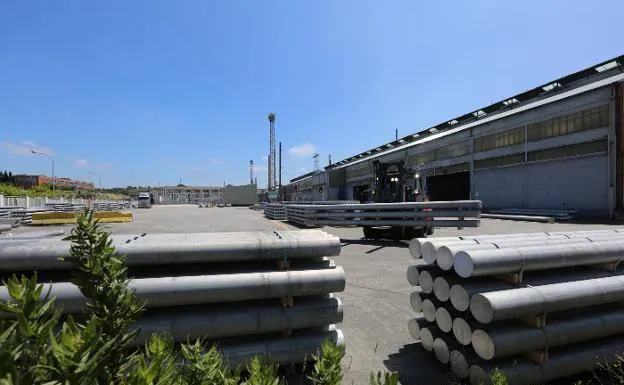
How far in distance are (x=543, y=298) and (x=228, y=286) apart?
8.84 ft

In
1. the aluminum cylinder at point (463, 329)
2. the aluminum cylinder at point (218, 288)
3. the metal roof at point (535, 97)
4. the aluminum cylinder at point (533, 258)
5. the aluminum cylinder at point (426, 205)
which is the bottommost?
Result: the aluminum cylinder at point (463, 329)

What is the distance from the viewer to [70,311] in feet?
8.73

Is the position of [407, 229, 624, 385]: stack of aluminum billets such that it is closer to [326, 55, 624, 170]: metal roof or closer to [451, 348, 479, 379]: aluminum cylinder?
[451, 348, 479, 379]: aluminum cylinder

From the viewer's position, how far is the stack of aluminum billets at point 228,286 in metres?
2.78

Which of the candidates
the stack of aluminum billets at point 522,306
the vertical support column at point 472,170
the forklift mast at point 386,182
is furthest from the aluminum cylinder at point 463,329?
the vertical support column at point 472,170

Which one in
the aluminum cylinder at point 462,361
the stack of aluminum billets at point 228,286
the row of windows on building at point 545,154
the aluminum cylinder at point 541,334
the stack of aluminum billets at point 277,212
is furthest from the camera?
the stack of aluminum billets at point 277,212

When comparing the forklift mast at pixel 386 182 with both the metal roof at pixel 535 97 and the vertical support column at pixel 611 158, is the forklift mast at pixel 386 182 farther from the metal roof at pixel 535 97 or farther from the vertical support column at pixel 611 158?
the metal roof at pixel 535 97

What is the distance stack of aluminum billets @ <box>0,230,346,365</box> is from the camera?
278 centimetres

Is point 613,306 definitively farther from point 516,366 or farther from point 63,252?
point 63,252

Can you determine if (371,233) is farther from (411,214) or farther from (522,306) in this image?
(522,306)

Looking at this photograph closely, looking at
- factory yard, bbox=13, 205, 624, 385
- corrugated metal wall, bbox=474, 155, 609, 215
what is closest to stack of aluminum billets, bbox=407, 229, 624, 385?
factory yard, bbox=13, 205, 624, 385

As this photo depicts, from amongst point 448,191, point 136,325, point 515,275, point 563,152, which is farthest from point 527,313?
point 448,191

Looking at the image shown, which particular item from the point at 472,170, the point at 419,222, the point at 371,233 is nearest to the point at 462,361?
the point at 419,222

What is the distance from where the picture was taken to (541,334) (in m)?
2.98
